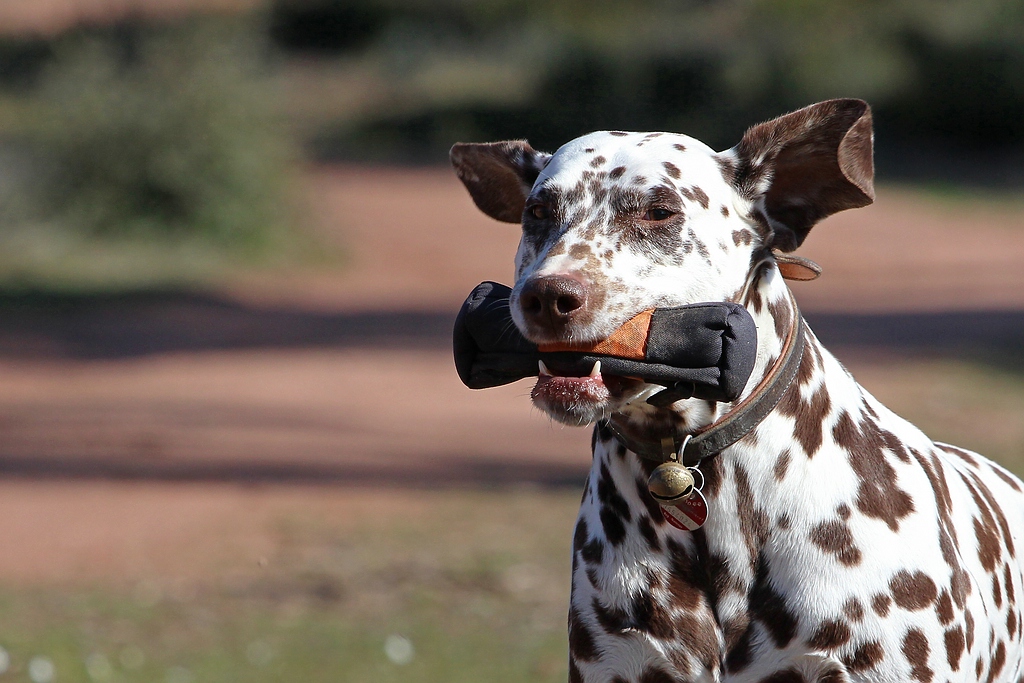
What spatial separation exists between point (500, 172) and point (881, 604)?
1.80m

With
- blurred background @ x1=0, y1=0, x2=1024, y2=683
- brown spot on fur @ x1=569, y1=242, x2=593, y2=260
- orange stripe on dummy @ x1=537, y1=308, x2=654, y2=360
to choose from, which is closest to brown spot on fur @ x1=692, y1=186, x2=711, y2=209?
brown spot on fur @ x1=569, y1=242, x2=593, y2=260

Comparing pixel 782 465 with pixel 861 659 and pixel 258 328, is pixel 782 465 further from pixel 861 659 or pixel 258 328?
pixel 258 328

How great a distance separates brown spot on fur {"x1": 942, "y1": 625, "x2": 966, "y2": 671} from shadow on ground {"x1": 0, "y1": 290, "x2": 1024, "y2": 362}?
10083mm

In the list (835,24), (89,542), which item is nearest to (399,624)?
(89,542)

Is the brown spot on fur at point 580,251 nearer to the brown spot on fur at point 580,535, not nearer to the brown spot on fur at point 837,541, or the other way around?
the brown spot on fur at point 580,535

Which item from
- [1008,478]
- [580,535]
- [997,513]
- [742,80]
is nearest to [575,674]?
[580,535]

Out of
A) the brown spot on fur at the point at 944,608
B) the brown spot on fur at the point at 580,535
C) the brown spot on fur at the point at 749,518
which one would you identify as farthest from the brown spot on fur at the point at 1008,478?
the brown spot on fur at the point at 580,535

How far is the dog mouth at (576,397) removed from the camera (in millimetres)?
3369

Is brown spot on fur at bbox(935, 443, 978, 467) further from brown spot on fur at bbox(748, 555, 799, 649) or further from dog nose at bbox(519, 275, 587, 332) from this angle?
dog nose at bbox(519, 275, 587, 332)

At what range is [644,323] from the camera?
3.45m

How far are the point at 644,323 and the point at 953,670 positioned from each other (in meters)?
1.23

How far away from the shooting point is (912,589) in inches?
139

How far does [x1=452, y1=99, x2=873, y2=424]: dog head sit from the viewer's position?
134 inches

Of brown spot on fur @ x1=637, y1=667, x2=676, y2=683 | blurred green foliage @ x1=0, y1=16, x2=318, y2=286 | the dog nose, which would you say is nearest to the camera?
the dog nose
